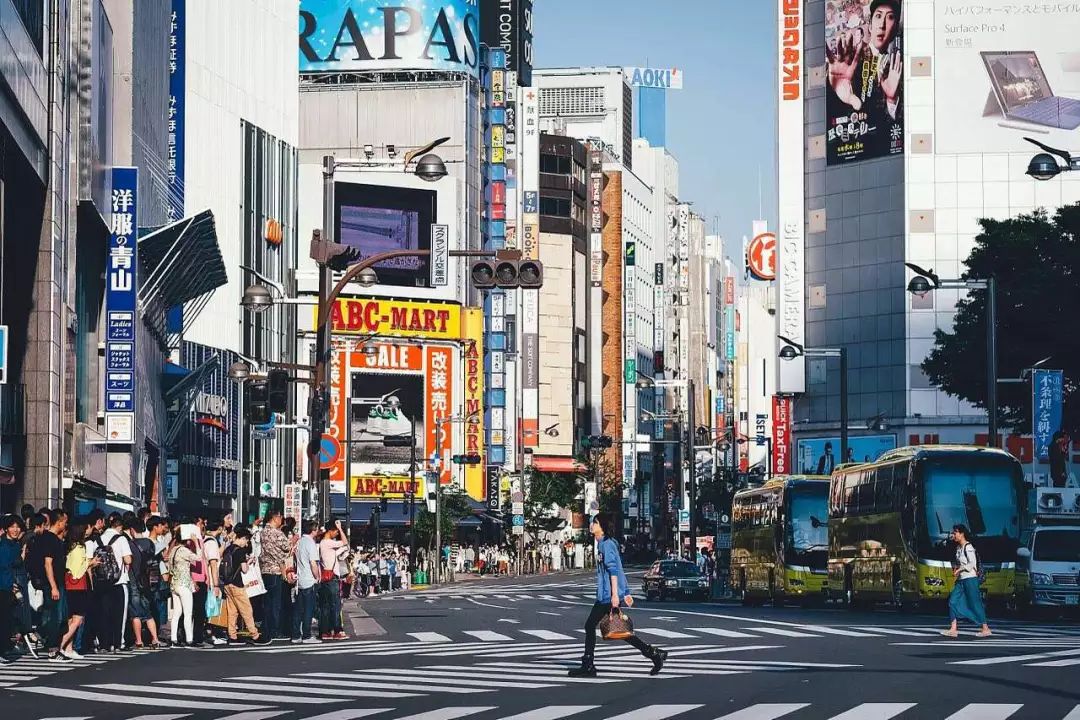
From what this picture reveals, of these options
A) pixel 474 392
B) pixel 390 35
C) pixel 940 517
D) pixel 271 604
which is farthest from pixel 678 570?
pixel 390 35

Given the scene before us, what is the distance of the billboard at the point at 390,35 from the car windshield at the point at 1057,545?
78.9 m

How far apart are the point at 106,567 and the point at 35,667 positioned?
2204mm

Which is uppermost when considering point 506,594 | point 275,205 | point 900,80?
point 900,80

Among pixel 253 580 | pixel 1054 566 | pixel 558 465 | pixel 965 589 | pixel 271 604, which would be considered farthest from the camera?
pixel 558 465

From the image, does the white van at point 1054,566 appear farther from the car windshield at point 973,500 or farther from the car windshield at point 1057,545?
the car windshield at point 973,500

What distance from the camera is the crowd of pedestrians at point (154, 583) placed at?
24.9 m

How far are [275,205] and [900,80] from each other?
103 ft

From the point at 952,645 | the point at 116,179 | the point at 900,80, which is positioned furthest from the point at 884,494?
the point at 900,80

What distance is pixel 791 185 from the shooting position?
107812 mm

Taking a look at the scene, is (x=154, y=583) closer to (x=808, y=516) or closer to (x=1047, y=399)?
(x=808, y=516)

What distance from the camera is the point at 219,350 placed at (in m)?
87.9

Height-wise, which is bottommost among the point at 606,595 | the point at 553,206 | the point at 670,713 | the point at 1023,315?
the point at 670,713

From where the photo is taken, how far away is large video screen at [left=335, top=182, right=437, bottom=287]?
108875mm

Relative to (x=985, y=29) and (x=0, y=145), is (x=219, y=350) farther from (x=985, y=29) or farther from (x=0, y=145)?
(x=0, y=145)
